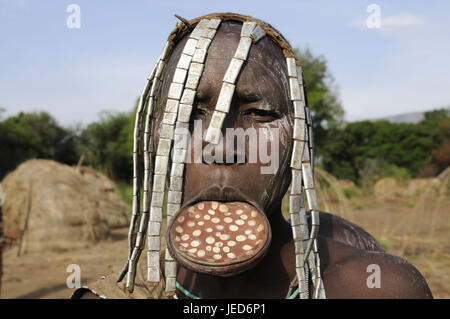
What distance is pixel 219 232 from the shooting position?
1.24 metres

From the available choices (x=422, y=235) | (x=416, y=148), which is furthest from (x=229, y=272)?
(x=416, y=148)

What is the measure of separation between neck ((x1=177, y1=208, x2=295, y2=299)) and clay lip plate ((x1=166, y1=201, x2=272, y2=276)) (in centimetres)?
25

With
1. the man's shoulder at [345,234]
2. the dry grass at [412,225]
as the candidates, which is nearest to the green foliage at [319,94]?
the dry grass at [412,225]

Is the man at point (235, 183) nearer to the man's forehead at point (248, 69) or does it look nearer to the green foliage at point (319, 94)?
the man's forehead at point (248, 69)

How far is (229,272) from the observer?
1159 millimetres

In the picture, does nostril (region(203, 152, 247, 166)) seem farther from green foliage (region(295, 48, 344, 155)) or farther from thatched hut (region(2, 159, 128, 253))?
green foliage (region(295, 48, 344, 155))

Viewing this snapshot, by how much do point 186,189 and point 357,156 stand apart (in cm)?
3249

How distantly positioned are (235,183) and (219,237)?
0.18 m

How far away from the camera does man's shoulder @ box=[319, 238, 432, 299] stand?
1.50 metres

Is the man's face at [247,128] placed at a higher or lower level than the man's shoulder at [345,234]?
higher

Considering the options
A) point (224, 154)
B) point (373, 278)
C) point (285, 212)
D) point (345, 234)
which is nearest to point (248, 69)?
point (224, 154)

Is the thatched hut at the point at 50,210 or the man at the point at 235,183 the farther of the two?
Result: the thatched hut at the point at 50,210

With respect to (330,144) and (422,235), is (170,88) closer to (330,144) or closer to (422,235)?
(422,235)

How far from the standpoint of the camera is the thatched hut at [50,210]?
35.8ft
